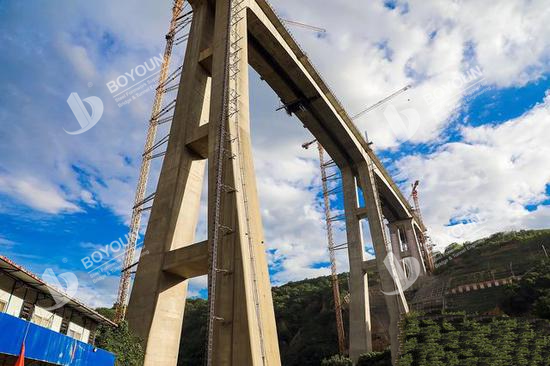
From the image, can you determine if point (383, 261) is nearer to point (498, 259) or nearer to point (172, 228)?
point (172, 228)

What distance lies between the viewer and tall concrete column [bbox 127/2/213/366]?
63.9 ft

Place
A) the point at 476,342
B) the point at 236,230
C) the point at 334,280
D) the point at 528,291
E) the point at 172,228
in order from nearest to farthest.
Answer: the point at 236,230, the point at 172,228, the point at 476,342, the point at 528,291, the point at 334,280

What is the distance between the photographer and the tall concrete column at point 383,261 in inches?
1444


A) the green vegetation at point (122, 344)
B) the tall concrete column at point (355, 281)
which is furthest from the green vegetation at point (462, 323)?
the tall concrete column at point (355, 281)

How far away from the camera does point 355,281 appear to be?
132 ft

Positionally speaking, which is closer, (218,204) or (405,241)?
(218,204)

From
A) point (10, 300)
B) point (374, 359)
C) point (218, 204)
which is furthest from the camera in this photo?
point (374, 359)

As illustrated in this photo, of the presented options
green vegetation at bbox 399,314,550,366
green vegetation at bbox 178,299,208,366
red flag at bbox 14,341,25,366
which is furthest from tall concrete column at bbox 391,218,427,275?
red flag at bbox 14,341,25,366

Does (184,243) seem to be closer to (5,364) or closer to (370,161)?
(5,364)

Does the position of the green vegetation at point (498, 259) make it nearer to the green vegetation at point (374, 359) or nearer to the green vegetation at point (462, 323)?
the green vegetation at point (462, 323)

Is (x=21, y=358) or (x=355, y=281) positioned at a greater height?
(x=355, y=281)

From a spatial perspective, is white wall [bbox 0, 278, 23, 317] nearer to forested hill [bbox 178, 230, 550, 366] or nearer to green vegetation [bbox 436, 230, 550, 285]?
forested hill [bbox 178, 230, 550, 366]

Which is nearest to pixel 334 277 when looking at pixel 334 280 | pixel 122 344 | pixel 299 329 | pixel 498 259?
pixel 334 280

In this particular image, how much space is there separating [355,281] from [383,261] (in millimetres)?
3664
